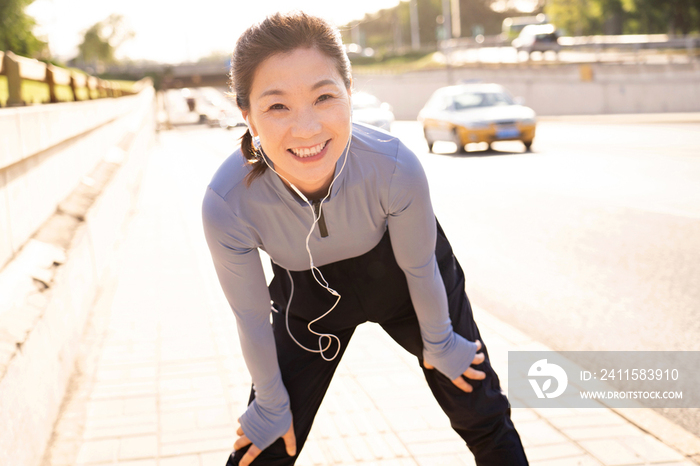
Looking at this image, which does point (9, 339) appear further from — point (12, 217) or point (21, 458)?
point (12, 217)

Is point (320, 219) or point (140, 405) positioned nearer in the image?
point (320, 219)

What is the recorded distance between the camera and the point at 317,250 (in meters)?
2.35

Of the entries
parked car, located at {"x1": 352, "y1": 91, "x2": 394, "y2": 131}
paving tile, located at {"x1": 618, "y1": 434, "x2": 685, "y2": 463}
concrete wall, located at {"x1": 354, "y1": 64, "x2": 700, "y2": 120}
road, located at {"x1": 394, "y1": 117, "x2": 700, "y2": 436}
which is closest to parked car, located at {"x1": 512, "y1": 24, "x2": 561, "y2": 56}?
concrete wall, located at {"x1": 354, "y1": 64, "x2": 700, "y2": 120}

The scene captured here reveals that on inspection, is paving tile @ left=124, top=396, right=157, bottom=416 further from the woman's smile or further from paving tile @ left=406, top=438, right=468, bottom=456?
the woman's smile

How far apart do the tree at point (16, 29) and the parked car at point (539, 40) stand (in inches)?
1148

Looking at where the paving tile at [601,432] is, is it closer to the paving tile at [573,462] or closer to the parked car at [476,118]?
the paving tile at [573,462]

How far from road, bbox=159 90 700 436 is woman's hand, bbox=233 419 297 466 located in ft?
7.11

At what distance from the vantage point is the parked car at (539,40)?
44253 mm

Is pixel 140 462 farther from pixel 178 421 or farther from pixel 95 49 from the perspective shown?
pixel 95 49

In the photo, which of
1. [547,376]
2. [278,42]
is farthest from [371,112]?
[278,42]

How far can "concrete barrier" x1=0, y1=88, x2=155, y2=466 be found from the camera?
9.77 feet

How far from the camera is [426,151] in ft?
61.8

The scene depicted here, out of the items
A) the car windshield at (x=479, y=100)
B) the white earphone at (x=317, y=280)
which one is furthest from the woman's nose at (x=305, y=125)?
the car windshield at (x=479, y=100)

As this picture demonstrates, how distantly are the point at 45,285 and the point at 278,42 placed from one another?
2.51m
